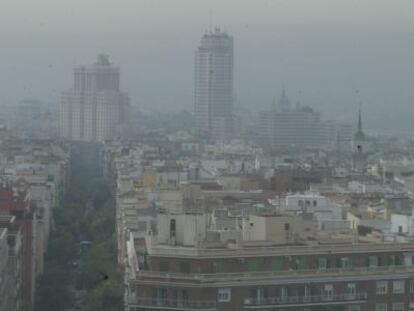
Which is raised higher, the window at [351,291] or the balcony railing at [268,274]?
the balcony railing at [268,274]

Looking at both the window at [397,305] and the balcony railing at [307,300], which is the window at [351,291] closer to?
the balcony railing at [307,300]

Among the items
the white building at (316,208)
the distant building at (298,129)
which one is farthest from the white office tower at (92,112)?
the white building at (316,208)

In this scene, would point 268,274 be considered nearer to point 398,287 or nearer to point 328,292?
point 328,292

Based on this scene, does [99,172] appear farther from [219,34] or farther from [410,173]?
[219,34]

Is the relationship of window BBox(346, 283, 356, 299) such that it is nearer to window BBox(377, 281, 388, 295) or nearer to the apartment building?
the apartment building

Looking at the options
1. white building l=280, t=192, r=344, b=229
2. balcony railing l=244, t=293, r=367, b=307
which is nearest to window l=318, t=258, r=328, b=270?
balcony railing l=244, t=293, r=367, b=307

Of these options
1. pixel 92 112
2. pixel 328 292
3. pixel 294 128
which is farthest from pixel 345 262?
pixel 92 112

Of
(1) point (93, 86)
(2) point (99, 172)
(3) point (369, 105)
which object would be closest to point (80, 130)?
(1) point (93, 86)
